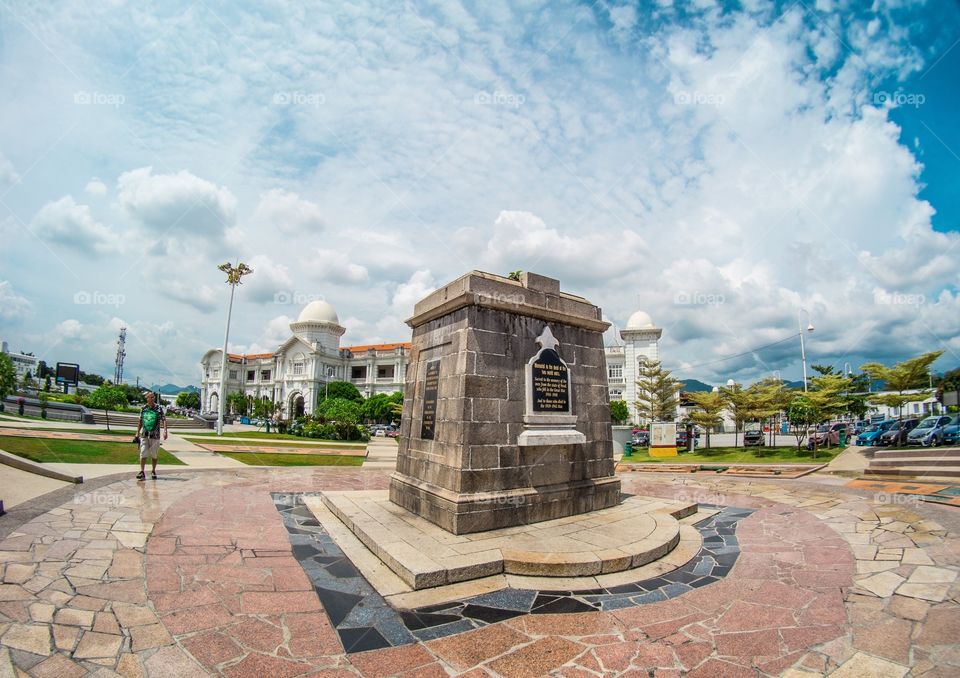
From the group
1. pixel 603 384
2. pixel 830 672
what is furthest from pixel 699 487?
pixel 830 672

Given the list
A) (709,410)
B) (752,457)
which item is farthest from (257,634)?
(709,410)

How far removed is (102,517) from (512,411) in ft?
19.5

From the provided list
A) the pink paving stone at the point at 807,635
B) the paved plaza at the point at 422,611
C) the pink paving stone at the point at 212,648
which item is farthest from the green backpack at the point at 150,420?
the pink paving stone at the point at 807,635

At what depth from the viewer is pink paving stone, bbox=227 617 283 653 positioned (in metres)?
3.44

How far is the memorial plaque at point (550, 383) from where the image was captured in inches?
285

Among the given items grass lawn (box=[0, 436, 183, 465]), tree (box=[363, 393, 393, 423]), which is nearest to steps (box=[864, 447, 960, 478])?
grass lawn (box=[0, 436, 183, 465])

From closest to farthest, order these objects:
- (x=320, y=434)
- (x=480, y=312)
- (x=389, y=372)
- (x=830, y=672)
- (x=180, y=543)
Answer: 1. (x=830, y=672)
2. (x=180, y=543)
3. (x=480, y=312)
4. (x=320, y=434)
5. (x=389, y=372)

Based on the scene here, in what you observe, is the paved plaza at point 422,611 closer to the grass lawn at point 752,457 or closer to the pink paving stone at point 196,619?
the pink paving stone at point 196,619

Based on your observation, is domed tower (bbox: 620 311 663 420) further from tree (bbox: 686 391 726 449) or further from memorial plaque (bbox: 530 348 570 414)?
memorial plaque (bbox: 530 348 570 414)

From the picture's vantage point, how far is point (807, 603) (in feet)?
14.2

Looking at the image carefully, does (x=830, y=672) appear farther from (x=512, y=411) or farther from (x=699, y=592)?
(x=512, y=411)

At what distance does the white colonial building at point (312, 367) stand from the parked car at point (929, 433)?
66.1 m
